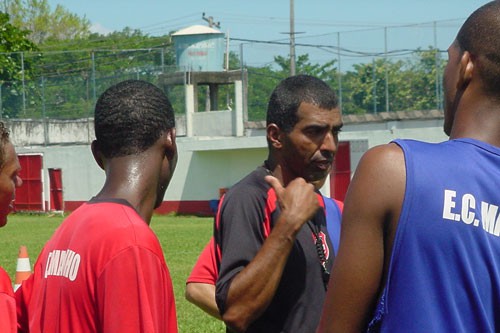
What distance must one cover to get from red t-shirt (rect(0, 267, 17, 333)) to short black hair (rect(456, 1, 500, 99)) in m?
1.71

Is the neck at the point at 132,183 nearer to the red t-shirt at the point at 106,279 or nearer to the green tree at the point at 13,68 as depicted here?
the red t-shirt at the point at 106,279

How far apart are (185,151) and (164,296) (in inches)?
1494

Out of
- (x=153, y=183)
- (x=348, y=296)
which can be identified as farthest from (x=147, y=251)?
(x=348, y=296)

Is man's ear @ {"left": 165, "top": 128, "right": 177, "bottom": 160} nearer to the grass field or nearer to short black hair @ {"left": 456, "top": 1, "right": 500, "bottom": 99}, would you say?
short black hair @ {"left": 456, "top": 1, "right": 500, "bottom": 99}

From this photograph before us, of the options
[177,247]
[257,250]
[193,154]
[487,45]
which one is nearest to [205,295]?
[257,250]

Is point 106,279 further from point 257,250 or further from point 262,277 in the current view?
point 257,250

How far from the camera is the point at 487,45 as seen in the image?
2.78 meters

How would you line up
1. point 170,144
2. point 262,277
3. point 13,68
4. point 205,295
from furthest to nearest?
point 13,68 → point 205,295 → point 262,277 → point 170,144

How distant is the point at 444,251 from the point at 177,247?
19960 millimetres

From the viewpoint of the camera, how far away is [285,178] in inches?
169

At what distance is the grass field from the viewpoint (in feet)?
39.2

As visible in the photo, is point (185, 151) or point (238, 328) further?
point (185, 151)

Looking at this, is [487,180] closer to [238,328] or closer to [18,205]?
[238,328]

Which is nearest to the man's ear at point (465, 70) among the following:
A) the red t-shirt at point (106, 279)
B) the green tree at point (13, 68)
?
the red t-shirt at point (106, 279)
